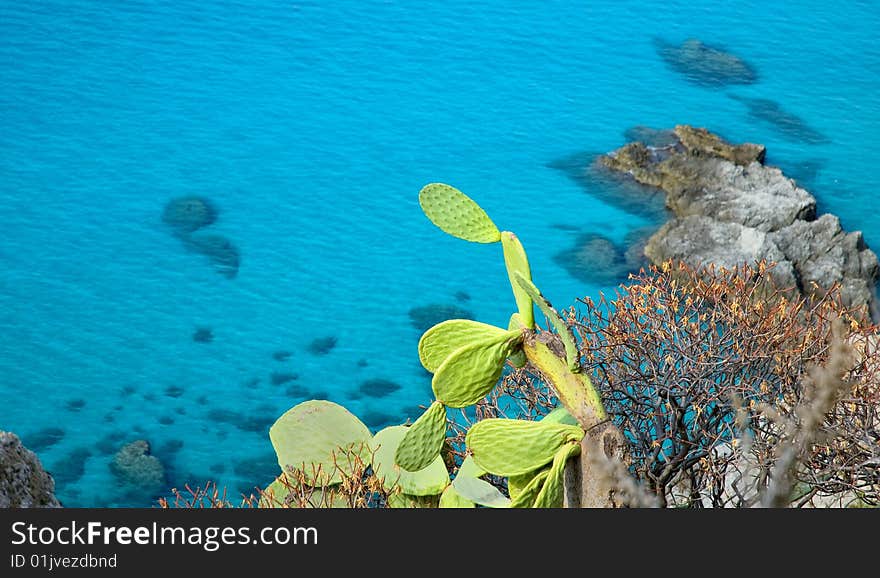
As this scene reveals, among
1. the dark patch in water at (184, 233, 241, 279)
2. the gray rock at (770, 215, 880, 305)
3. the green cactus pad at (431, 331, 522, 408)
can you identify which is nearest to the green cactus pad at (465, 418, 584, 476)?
the green cactus pad at (431, 331, 522, 408)

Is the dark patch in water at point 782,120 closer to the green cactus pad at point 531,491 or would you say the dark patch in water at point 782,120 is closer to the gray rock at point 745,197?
the gray rock at point 745,197

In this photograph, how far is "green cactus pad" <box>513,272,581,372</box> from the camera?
446 cm

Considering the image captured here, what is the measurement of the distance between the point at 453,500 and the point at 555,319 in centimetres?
171

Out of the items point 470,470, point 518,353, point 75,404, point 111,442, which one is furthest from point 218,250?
point 518,353

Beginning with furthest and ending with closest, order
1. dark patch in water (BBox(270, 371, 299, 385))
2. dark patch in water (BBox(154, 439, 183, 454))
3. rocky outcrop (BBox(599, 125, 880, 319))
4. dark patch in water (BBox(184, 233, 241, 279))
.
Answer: dark patch in water (BBox(184, 233, 241, 279)) → rocky outcrop (BBox(599, 125, 880, 319)) → dark patch in water (BBox(270, 371, 299, 385)) → dark patch in water (BBox(154, 439, 183, 454))

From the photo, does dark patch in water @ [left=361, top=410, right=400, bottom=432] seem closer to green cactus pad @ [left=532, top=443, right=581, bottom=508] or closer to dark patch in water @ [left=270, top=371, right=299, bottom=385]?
dark patch in water @ [left=270, top=371, right=299, bottom=385]

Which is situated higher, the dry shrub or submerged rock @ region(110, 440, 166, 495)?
submerged rock @ region(110, 440, 166, 495)

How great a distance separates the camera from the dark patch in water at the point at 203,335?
454 inches

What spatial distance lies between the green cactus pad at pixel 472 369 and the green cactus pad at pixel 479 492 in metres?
0.86

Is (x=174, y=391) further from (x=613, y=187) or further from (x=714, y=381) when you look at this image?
(x=613, y=187)

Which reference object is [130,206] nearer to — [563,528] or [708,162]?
[708,162]

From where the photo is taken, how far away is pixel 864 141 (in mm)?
16016

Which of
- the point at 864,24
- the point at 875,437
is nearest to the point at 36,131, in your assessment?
the point at 875,437

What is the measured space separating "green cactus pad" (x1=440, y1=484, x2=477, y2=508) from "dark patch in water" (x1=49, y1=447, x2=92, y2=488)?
208 inches
